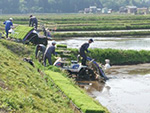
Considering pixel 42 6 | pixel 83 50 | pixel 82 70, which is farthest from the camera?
pixel 42 6

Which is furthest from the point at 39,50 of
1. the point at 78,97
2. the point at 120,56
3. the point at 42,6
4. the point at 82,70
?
the point at 42,6

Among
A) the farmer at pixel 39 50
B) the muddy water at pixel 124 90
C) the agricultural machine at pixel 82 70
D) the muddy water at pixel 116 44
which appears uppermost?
the farmer at pixel 39 50

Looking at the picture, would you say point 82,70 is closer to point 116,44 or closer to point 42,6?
point 116,44

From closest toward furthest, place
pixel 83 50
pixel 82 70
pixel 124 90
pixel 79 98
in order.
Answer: pixel 79 98, pixel 124 90, pixel 83 50, pixel 82 70

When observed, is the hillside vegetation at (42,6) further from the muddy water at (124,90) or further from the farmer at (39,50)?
the farmer at (39,50)

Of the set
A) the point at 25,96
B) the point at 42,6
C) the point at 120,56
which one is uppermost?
the point at 25,96

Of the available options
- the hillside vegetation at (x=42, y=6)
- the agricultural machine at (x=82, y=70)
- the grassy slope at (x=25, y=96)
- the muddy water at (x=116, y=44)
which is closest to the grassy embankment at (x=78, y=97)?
the grassy slope at (x=25, y=96)

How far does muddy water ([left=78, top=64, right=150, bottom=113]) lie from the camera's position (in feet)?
50.0

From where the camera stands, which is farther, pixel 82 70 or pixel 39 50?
pixel 39 50

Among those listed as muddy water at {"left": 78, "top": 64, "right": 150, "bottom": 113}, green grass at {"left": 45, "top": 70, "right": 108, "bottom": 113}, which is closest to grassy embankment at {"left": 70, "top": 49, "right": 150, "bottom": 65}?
muddy water at {"left": 78, "top": 64, "right": 150, "bottom": 113}

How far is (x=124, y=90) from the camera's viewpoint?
1842cm

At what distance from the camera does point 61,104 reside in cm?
1213

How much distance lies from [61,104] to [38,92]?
91cm

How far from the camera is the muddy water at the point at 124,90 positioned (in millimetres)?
15250
